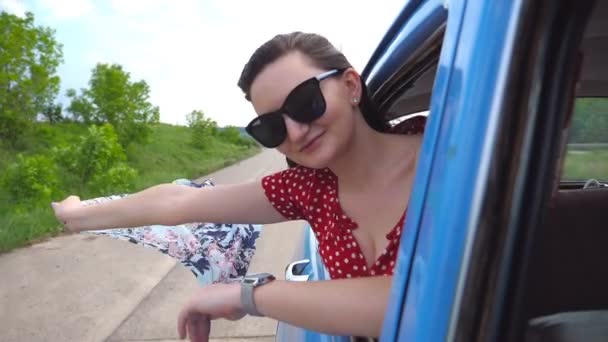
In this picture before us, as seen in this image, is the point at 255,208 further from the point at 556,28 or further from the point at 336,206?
the point at 556,28

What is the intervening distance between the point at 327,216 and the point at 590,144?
665 mm

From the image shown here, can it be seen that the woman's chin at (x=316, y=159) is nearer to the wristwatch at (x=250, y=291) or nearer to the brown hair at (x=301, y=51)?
the brown hair at (x=301, y=51)

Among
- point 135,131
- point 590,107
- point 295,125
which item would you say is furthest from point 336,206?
point 135,131

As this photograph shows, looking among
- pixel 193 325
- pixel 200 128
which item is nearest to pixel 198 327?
pixel 193 325

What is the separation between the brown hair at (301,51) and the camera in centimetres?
130

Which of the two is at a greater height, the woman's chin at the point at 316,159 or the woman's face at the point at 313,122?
the woman's face at the point at 313,122

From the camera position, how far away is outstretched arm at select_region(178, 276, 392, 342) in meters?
1.06

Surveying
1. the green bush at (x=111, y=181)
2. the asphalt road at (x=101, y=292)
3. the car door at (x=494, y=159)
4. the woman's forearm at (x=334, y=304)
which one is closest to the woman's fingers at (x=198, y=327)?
the woman's forearm at (x=334, y=304)

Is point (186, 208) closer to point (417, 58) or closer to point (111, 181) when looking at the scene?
point (417, 58)

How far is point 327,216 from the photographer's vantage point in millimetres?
1415

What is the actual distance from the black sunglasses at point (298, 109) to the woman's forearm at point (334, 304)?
38cm

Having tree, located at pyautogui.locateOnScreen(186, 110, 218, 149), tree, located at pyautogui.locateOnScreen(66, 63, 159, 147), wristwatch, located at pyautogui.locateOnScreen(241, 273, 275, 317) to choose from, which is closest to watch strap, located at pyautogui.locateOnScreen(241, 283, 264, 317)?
wristwatch, located at pyautogui.locateOnScreen(241, 273, 275, 317)

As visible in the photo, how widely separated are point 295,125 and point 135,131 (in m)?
16.9

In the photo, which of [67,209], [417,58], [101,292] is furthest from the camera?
[101,292]
